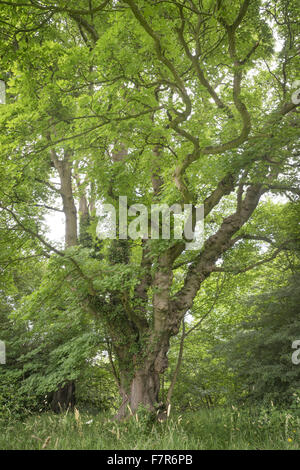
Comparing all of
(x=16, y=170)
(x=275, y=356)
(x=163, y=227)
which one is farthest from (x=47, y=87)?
(x=275, y=356)

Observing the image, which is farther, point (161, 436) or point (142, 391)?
point (142, 391)

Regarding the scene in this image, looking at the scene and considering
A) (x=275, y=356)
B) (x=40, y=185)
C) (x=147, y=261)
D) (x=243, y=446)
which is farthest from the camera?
(x=40, y=185)

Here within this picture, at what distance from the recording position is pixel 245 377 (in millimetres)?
8891

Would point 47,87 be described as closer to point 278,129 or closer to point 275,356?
point 278,129

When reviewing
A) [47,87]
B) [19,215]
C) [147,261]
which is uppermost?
[47,87]

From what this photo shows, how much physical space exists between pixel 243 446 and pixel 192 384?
7737 mm

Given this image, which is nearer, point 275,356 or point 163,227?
point 163,227

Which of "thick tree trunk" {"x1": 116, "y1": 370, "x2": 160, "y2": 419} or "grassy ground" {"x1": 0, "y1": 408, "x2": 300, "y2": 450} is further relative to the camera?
"thick tree trunk" {"x1": 116, "y1": 370, "x2": 160, "y2": 419}

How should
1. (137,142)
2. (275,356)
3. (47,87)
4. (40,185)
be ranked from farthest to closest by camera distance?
(40,185), (275,356), (137,142), (47,87)

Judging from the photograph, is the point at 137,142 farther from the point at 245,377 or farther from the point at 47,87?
the point at 245,377

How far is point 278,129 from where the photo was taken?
665 centimetres

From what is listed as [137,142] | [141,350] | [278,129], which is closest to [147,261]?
[141,350]

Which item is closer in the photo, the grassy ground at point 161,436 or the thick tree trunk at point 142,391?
the grassy ground at point 161,436

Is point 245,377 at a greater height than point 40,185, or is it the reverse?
point 40,185
